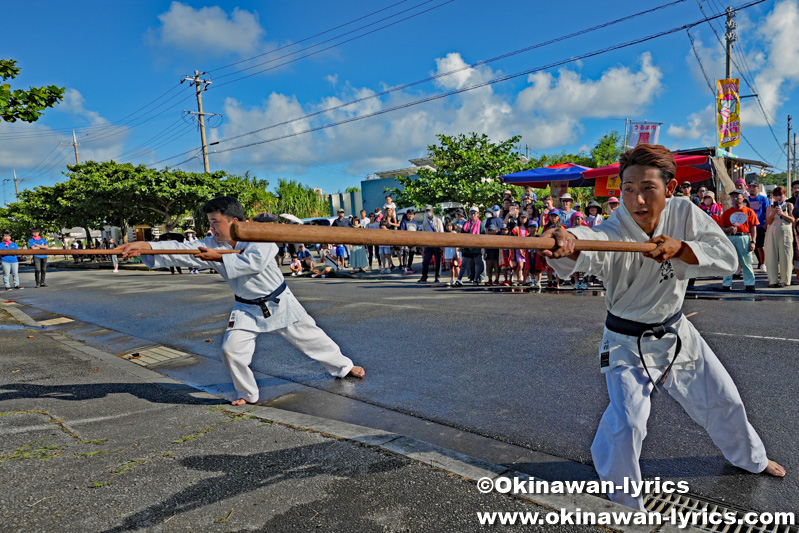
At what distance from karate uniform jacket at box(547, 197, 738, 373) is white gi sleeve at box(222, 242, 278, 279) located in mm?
2577

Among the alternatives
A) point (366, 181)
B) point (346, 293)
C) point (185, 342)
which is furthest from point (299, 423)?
point (366, 181)

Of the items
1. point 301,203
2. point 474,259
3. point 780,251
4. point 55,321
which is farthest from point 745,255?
point 301,203

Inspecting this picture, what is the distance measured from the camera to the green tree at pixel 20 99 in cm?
641

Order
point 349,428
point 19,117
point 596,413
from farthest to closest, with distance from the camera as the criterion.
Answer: point 19,117
point 596,413
point 349,428

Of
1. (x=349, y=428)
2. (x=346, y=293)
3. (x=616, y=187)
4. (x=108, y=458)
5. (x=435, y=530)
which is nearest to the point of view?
(x=435, y=530)

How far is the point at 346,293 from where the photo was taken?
11.9m

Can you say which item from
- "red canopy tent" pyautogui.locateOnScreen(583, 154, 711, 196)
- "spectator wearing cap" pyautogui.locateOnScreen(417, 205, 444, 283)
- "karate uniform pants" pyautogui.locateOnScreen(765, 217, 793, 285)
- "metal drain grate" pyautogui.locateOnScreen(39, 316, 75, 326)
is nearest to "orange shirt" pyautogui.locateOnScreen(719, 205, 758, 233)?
"karate uniform pants" pyautogui.locateOnScreen(765, 217, 793, 285)

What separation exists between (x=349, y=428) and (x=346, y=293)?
333 inches

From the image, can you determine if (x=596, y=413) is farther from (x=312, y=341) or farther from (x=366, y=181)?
(x=366, y=181)

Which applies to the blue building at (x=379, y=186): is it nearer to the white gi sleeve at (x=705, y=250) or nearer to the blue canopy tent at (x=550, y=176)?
the blue canopy tent at (x=550, y=176)

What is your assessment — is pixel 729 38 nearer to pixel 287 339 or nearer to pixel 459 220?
pixel 459 220

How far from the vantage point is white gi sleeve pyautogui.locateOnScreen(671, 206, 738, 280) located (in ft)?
7.98

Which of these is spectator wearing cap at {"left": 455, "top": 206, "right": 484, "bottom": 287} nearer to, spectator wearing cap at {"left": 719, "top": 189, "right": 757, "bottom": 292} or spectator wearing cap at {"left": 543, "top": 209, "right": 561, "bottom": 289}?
spectator wearing cap at {"left": 543, "top": 209, "right": 561, "bottom": 289}

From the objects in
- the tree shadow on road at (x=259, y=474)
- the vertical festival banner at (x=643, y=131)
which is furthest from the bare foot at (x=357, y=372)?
the vertical festival banner at (x=643, y=131)
